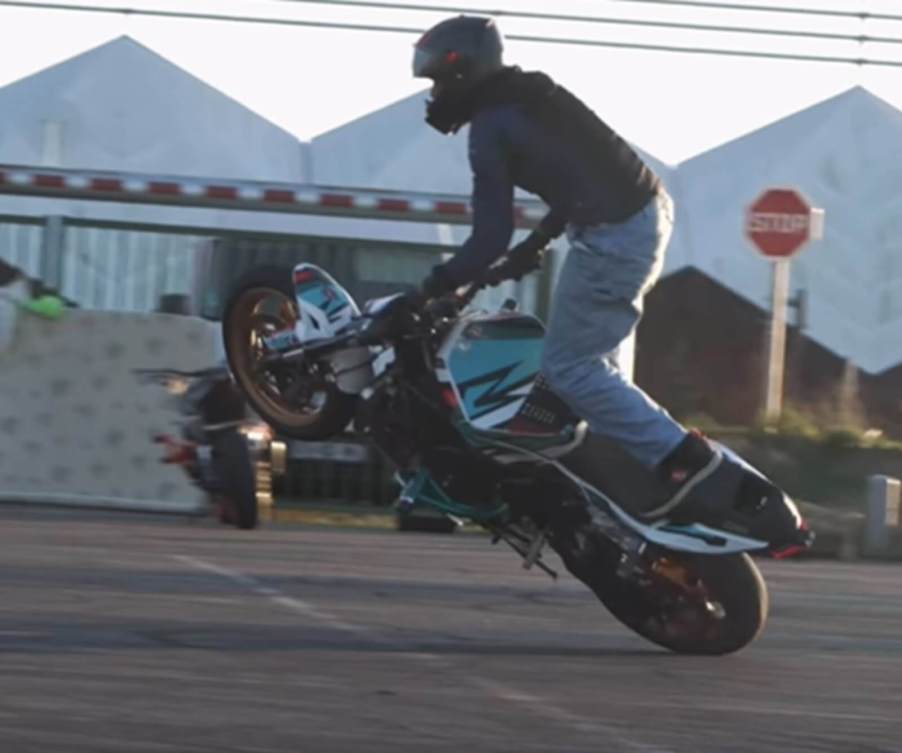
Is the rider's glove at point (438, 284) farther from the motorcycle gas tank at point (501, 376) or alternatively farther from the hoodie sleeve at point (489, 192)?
the motorcycle gas tank at point (501, 376)

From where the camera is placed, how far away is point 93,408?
13367 mm

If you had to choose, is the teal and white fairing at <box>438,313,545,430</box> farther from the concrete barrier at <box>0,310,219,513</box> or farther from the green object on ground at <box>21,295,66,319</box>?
the green object on ground at <box>21,295,66,319</box>

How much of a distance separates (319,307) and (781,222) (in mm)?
10350

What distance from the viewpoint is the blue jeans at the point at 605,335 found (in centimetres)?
712

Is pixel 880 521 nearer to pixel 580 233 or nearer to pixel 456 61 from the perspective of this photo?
pixel 580 233

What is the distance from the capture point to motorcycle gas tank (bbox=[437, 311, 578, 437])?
7242 millimetres

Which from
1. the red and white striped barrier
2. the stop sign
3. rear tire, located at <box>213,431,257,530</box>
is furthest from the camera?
the stop sign

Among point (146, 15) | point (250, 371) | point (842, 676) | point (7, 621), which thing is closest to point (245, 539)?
point (250, 371)

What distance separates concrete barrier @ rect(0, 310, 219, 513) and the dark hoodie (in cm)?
628

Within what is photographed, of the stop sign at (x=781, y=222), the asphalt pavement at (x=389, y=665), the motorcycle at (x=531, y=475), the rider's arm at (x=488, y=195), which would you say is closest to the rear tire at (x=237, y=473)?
the asphalt pavement at (x=389, y=665)

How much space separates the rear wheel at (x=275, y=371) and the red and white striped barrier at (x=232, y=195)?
23.1 feet

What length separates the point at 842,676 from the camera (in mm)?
6988

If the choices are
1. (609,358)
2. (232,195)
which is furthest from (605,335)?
(232,195)

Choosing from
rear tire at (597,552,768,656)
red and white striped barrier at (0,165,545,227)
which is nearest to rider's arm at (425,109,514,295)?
rear tire at (597,552,768,656)
